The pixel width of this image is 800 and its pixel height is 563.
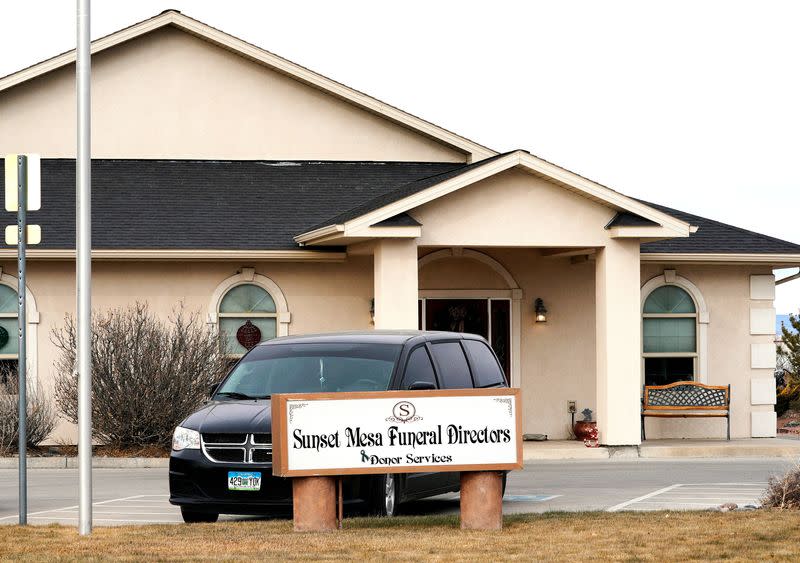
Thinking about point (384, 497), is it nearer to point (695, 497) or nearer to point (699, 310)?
point (695, 497)

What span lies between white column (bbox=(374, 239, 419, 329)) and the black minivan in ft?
21.0

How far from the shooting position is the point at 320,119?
2647 cm

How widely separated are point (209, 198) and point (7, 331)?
13.8 ft

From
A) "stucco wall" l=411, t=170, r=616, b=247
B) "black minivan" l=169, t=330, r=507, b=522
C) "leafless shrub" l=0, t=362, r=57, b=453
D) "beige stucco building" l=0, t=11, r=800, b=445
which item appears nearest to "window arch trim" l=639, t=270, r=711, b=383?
"beige stucco building" l=0, t=11, r=800, b=445

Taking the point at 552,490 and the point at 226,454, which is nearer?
the point at 226,454

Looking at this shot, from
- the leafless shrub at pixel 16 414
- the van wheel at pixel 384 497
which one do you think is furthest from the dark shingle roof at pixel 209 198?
the van wheel at pixel 384 497

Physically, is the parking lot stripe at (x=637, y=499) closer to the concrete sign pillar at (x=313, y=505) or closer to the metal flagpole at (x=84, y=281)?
the concrete sign pillar at (x=313, y=505)

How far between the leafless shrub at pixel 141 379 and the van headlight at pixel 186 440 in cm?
776

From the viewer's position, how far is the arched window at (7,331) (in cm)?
2273

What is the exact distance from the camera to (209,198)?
2438 centimetres

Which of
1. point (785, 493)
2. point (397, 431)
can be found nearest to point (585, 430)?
point (785, 493)

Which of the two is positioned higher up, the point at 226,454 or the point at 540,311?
the point at 540,311

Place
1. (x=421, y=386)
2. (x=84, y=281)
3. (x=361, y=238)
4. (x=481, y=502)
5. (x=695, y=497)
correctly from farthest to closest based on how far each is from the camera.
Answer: (x=361, y=238)
(x=695, y=497)
(x=421, y=386)
(x=481, y=502)
(x=84, y=281)

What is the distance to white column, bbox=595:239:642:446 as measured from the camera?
848 inches
